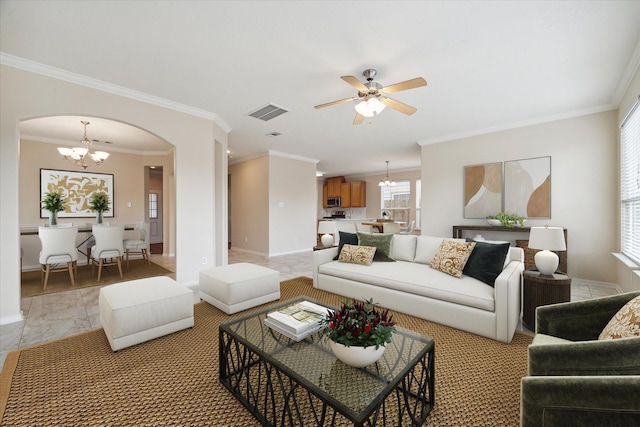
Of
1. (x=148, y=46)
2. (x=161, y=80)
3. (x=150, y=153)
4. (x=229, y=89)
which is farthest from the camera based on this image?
(x=150, y=153)

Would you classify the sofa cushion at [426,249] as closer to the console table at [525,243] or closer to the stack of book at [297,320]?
the stack of book at [297,320]

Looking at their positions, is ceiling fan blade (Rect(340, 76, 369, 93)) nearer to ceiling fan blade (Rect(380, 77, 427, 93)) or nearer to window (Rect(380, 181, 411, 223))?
ceiling fan blade (Rect(380, 77, 427, 93))

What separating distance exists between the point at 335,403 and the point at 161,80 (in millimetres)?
3582

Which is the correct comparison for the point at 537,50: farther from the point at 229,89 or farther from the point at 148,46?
the point at 148,46

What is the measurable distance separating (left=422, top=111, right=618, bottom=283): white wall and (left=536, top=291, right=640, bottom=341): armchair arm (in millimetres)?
3416

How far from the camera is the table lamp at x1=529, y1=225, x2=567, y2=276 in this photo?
7.89 ft

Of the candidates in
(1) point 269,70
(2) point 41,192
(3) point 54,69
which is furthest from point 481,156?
(2) point 41,192

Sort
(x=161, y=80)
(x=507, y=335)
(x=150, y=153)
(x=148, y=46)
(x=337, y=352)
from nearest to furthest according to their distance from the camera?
(x=337, y=352) < (x=507, y=335) < (x=148, y=46) < (x=161, y=80) < (x=150, y=153)

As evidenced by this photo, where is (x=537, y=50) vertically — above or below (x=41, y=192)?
above

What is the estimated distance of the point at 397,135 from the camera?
520 cm

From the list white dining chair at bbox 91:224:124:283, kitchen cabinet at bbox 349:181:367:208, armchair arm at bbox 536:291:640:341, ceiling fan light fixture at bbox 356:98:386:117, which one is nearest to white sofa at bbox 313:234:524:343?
armchair arm at bbox 536:291:640:341

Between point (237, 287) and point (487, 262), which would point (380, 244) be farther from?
point (237, 287)

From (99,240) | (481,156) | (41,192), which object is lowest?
(99,240)

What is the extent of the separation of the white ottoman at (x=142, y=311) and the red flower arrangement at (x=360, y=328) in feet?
5.31
